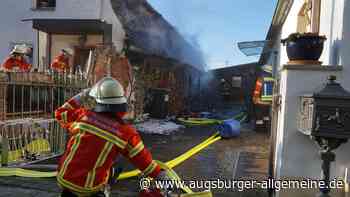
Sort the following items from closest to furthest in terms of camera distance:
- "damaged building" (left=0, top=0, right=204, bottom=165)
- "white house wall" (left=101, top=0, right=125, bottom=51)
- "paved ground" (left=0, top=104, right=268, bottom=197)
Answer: "paved ground" (left=0, top=104, right=268, bottom=197) → "damaged building" (left=0, top=0, right=204, bottom=165) → "white house wall" (left=101, top=0, right=125, bottom=51)

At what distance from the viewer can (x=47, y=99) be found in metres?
7.85

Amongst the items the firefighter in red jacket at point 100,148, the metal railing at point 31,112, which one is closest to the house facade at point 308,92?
the firefighter in red jacket at point 100,148

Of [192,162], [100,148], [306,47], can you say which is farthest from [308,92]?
[192,162]

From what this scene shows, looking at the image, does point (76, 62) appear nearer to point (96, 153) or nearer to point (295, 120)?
point (295, 120)

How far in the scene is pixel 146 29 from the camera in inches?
588

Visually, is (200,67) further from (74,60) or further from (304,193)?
(304,193)

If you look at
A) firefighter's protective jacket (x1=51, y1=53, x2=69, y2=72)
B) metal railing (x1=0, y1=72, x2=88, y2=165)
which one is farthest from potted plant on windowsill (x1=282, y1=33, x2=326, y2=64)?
firefighter's protective jacket (x1=51, y1=53, x2=69, y2=72)

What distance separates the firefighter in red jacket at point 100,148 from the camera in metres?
2.50

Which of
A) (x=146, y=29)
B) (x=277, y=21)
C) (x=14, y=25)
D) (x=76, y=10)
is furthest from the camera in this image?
(x=146, y=29)

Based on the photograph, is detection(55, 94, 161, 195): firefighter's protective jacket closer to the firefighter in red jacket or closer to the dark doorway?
the firefighter in red jacket

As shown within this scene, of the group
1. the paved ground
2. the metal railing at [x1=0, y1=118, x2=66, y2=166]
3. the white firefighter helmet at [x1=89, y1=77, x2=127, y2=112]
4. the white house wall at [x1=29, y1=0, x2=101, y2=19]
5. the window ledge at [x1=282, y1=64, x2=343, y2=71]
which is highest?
the white house wall at [x1=29, y1=0, x2=101, y2=19]

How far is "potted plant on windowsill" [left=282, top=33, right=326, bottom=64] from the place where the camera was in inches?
153

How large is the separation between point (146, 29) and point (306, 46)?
457 inches

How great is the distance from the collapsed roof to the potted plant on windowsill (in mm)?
9432
